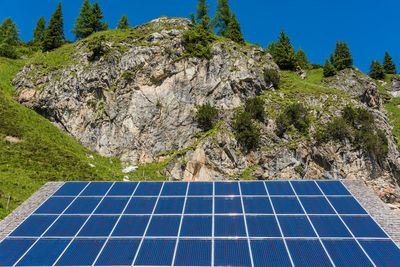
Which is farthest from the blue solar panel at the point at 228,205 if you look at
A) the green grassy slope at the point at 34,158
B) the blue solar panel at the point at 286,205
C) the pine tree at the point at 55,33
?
the pine tree at the point at 55,33

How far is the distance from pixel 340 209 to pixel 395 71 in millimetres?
107153

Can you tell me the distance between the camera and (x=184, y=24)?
56562 mm

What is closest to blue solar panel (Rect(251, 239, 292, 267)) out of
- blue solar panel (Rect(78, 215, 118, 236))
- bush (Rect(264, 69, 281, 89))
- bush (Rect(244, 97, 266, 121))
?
blue solar panel (Rect(78, 215, 118, 236))

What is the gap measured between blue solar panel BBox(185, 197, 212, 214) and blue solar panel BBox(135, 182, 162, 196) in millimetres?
2281

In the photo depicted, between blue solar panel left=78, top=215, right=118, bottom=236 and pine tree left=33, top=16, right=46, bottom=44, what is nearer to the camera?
blue solar panel left=78, top=215, right=118, bottom=236

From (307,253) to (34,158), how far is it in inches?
1223

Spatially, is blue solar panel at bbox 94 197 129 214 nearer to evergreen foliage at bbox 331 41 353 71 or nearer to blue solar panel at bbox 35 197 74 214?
blue solar panel at bbox 35 197 74 214

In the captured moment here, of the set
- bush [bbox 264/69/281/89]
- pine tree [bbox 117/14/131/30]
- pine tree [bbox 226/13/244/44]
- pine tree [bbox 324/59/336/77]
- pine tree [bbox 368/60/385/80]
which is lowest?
bush [bbox 264/69/281/89]

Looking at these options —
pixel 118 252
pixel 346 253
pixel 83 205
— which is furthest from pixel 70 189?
pixel 346 253

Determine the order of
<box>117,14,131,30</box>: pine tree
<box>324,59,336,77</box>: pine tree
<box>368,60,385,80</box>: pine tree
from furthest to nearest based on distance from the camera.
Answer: <box>368,60,385,80</box>: pine tree
<box>117,14,131,30</box>: pine tree
<box>324,59,336,77</box>: pine tree

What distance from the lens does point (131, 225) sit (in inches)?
478

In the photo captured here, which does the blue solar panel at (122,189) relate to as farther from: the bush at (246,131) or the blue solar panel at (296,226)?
the bush at (246,131)

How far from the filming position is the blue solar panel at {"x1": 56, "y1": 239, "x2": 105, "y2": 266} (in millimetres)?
9909

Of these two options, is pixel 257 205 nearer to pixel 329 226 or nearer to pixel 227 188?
pixel 227 188
